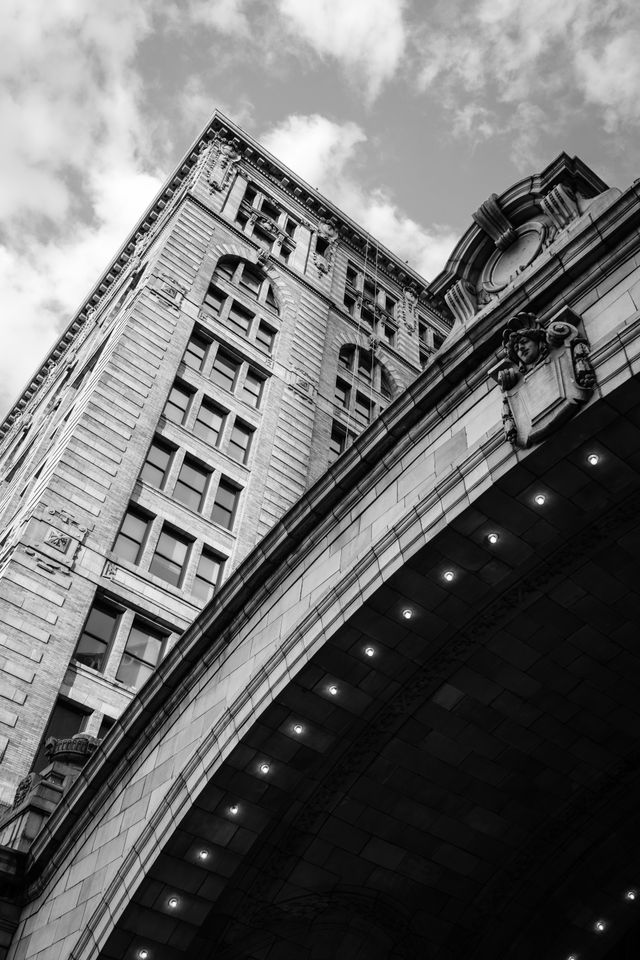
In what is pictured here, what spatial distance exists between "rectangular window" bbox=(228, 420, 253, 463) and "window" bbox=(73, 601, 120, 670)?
9.95m

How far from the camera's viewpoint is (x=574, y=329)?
13312 mm

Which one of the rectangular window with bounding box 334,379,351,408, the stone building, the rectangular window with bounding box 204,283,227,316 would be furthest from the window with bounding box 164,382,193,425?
the stone building

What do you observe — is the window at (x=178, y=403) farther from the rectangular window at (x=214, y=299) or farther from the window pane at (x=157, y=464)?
the rectangular window at (x=214, y=299)

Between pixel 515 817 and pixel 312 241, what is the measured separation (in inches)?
1653

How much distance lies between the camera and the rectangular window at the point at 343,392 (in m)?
43.6

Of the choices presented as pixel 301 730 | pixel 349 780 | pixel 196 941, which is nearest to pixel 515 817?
pixel 349 780

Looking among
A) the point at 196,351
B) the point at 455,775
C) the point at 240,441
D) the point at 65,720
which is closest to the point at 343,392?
the point at 196,351

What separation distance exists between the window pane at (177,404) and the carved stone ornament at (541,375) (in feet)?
69.1

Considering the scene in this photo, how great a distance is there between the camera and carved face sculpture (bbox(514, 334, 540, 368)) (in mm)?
13532

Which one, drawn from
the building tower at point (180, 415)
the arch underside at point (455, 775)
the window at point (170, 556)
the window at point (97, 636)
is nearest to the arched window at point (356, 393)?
the building tower at point (180, 415)

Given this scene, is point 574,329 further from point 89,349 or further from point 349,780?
point 89,349

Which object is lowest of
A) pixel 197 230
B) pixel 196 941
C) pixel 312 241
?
pixel 196 941

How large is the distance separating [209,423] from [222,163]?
955 inches

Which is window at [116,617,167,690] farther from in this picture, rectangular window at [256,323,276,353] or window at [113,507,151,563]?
rectangular window at [256,323,276,353]
